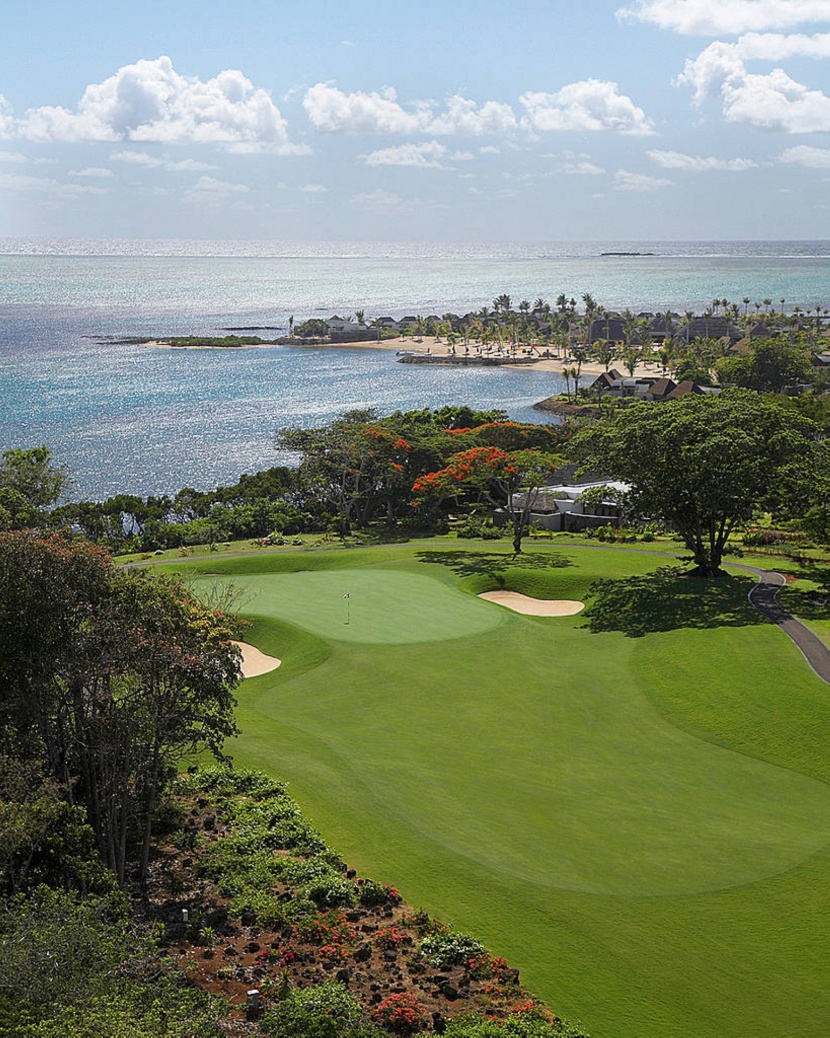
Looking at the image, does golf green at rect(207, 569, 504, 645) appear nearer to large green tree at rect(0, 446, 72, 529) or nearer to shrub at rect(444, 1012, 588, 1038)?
large green tree at rect(0, 446, 72, 529)

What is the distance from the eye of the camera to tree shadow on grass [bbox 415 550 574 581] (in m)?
45.9

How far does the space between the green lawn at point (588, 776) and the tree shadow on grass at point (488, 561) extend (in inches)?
123

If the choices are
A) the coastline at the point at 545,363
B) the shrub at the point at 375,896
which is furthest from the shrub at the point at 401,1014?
the coastline at the point at 545,363

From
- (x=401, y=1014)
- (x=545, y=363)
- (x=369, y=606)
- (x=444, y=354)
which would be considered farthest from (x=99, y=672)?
(x=444, y=354)

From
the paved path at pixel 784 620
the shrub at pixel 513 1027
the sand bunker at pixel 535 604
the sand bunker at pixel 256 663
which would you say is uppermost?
the paved path at pixel 784 620

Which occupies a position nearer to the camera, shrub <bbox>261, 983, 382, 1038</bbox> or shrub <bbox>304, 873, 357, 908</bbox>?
shrub <bbox>261, 983, 382, 1038</bbox>

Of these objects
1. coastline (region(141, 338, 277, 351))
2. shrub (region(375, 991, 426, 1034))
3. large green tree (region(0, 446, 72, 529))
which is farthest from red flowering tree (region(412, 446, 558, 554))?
coastline (region(141, 338, 277, 351))

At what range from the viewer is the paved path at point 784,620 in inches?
1228

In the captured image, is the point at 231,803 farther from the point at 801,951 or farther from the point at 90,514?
the point at 90,514

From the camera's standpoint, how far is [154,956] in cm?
1474

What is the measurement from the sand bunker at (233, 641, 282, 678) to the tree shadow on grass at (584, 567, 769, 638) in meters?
12.2

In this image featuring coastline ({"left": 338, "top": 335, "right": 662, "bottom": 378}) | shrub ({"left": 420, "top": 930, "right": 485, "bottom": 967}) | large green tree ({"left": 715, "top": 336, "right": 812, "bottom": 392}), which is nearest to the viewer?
shrub ({"left": 420, "top": 930, "right": 485, "bottom": 967})

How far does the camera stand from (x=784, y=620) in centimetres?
3569

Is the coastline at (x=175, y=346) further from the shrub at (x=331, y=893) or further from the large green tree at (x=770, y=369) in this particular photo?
the shrub at (x=331, y=893)
